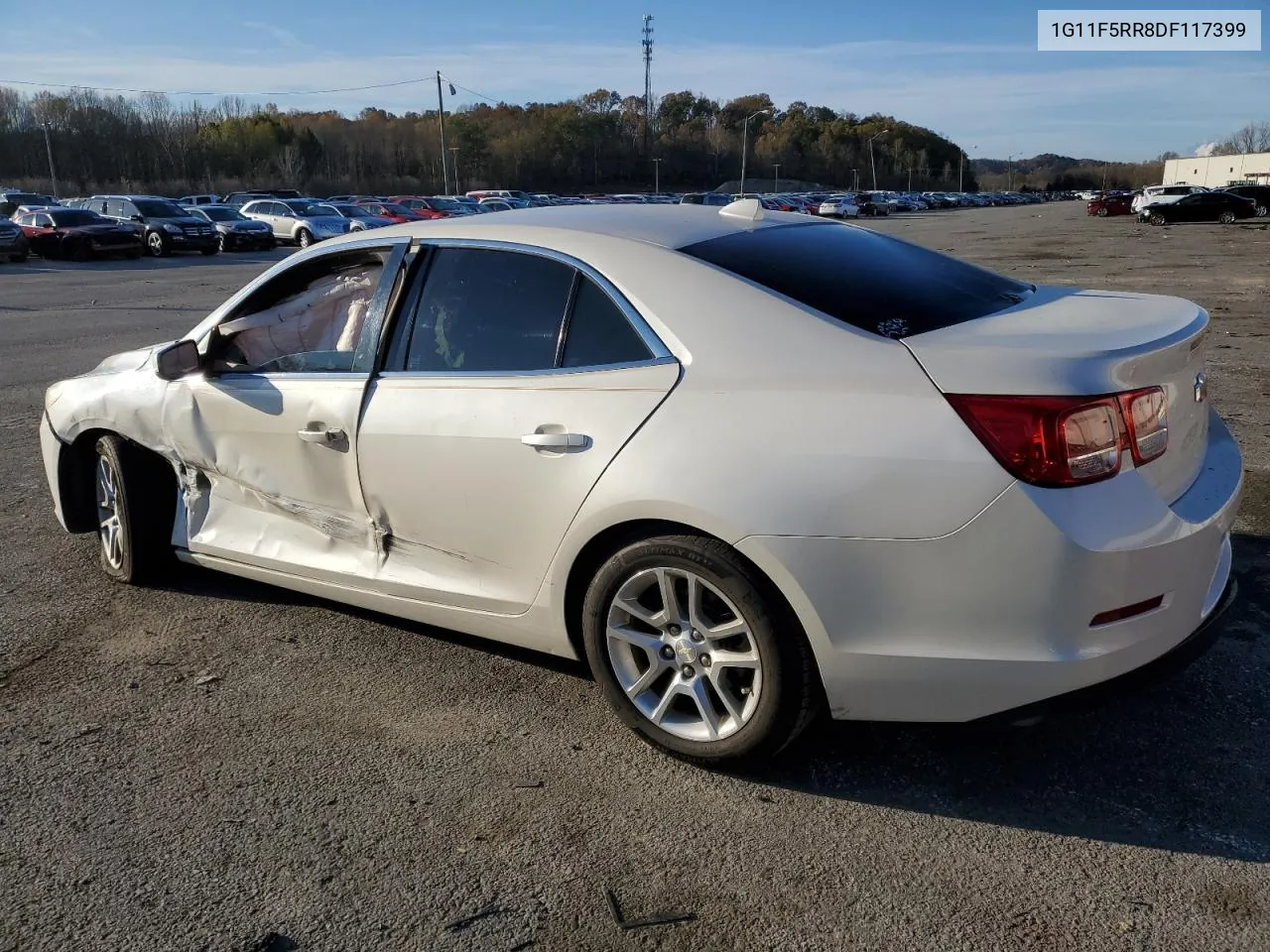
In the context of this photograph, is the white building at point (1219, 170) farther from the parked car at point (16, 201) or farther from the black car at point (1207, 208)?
the parked car at point (16, 201)

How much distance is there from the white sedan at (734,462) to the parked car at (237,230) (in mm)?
32214

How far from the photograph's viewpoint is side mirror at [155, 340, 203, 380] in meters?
4.09

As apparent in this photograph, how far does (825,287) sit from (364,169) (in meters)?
122

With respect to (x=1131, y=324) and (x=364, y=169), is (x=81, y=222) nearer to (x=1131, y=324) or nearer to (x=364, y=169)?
(x=1131, y=324)

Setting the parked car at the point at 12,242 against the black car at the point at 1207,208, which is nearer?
the parked car at the point at 12,242

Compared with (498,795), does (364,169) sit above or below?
above

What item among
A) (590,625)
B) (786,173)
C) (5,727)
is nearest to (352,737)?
(590,625)

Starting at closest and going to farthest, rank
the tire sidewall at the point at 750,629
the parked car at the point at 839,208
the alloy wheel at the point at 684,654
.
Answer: the tire sidewall at the point at 750,629, the alloy wheel at the point at 684,654, the parked car at the point at 839,208

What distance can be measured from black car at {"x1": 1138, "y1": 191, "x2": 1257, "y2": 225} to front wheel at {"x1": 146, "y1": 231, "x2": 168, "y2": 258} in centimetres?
3931

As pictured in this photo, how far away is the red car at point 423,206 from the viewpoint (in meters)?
41.2

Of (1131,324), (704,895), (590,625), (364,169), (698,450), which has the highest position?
(364,169)

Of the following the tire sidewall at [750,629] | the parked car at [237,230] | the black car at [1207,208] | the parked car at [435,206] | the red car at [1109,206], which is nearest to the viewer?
the tire sidewall at [750,629]

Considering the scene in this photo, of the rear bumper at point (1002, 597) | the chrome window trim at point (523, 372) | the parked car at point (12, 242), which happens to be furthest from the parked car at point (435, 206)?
the rear bumper at point (1002, 597)

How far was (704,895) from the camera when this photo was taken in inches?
99.7
